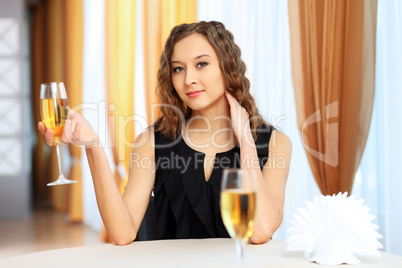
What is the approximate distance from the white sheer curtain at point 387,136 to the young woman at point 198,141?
123 centimetres

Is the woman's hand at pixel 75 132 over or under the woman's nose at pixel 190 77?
under

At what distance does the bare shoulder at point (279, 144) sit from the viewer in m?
2.07

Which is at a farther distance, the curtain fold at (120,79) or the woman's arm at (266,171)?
the curtain fold at (120,79)

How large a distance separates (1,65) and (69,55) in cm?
111

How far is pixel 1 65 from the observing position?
6.61 m

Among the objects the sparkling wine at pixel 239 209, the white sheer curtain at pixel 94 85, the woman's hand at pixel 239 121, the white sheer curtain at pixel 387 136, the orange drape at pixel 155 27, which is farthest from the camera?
the white sheer curtain at pixel 94 85

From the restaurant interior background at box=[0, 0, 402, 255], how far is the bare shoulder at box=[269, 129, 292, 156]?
1216 millimetres

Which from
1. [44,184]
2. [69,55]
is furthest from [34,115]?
[69,55]

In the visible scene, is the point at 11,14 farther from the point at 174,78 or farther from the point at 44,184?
the point at 174,78

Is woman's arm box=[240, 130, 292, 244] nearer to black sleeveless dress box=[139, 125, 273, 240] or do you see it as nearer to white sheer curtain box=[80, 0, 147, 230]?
black sleeveless dress box=[139, 125, 273, 240]

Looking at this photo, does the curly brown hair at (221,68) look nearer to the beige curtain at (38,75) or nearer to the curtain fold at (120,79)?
the curtain fold at (120,79)

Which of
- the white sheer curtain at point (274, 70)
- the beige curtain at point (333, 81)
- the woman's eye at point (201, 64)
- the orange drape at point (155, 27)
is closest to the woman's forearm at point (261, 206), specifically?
the woman's eye at point (201, 64)

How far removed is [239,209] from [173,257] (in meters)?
0.40

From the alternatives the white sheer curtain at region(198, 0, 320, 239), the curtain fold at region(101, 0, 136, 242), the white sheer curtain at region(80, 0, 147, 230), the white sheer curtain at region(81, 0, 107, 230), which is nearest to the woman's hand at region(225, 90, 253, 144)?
the white sheer curtain at region(198, 0, 320, 239)
